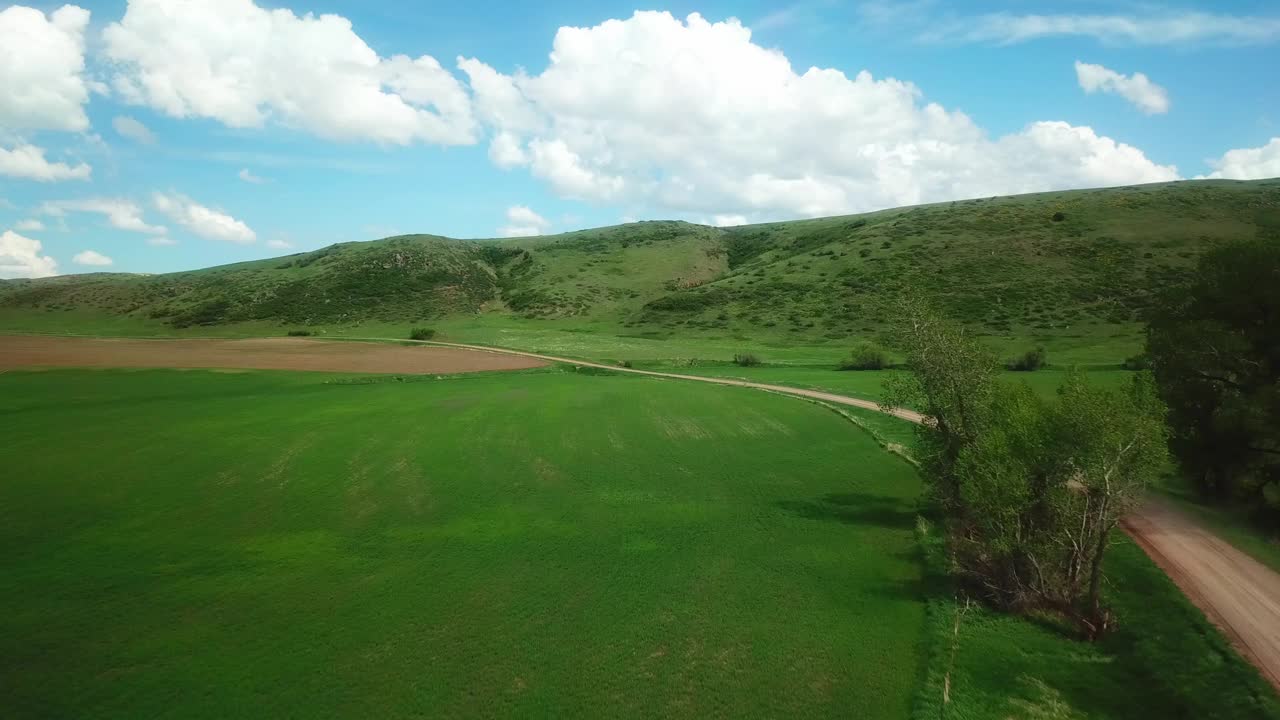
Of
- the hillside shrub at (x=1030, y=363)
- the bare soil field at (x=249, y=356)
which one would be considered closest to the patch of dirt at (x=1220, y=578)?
the hillside shrub at (x=1030, y=363)

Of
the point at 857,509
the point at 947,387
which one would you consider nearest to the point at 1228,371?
the point at 947,387

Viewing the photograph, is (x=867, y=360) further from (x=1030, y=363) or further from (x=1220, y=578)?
(x=1220, y=578)

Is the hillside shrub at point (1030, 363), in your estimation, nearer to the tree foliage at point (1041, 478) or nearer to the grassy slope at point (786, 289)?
the grassy slope at point (786, 289)

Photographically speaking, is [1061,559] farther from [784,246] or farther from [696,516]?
[784,246]

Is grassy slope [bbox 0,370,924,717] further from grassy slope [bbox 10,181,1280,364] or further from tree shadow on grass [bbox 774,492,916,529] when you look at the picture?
grassy slope [bbox 10,181,1280,364]

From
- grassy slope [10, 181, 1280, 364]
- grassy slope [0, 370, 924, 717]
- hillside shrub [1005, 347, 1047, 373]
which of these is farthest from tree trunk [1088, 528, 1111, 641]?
grassy slope [10, 181, 1280, 364]

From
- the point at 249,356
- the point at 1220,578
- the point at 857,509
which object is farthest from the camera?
the point at 249,356

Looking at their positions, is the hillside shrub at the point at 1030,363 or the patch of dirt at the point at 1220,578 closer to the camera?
the patch of dirt at the point at 1220,578
